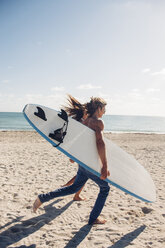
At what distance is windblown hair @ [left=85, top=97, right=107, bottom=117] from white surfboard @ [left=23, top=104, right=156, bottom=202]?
278mm

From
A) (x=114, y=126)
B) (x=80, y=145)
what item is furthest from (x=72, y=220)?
(x=114, y=126)

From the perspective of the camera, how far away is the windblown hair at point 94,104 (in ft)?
8.84

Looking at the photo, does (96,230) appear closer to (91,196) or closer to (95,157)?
(95,157)

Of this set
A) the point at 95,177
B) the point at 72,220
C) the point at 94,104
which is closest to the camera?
the point at 95,177

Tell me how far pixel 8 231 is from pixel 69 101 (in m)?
1.98

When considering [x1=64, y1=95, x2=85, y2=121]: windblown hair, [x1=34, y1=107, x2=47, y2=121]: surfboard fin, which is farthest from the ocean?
[x1=34, y1=107, x2=47, y2=121]: surfboard fin

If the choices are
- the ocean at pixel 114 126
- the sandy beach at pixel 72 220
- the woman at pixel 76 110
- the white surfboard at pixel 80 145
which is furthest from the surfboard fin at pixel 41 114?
the ocean at pixel 114 126

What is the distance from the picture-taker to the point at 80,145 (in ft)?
9.11

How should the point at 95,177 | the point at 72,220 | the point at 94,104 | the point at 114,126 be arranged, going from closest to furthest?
the point at 95,177
the point at 94,104
the point at 72,220
the point at 114,126

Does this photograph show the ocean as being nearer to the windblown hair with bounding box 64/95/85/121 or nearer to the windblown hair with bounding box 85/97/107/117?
the windblown hair with bounding box 64/95/85/121

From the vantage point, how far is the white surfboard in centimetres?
262

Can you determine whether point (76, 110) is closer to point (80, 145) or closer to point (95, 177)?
point (80, 145)

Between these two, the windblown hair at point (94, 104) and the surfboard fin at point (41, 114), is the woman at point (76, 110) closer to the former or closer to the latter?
the windblown hair at point (94, 104)

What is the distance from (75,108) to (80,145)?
64cm
